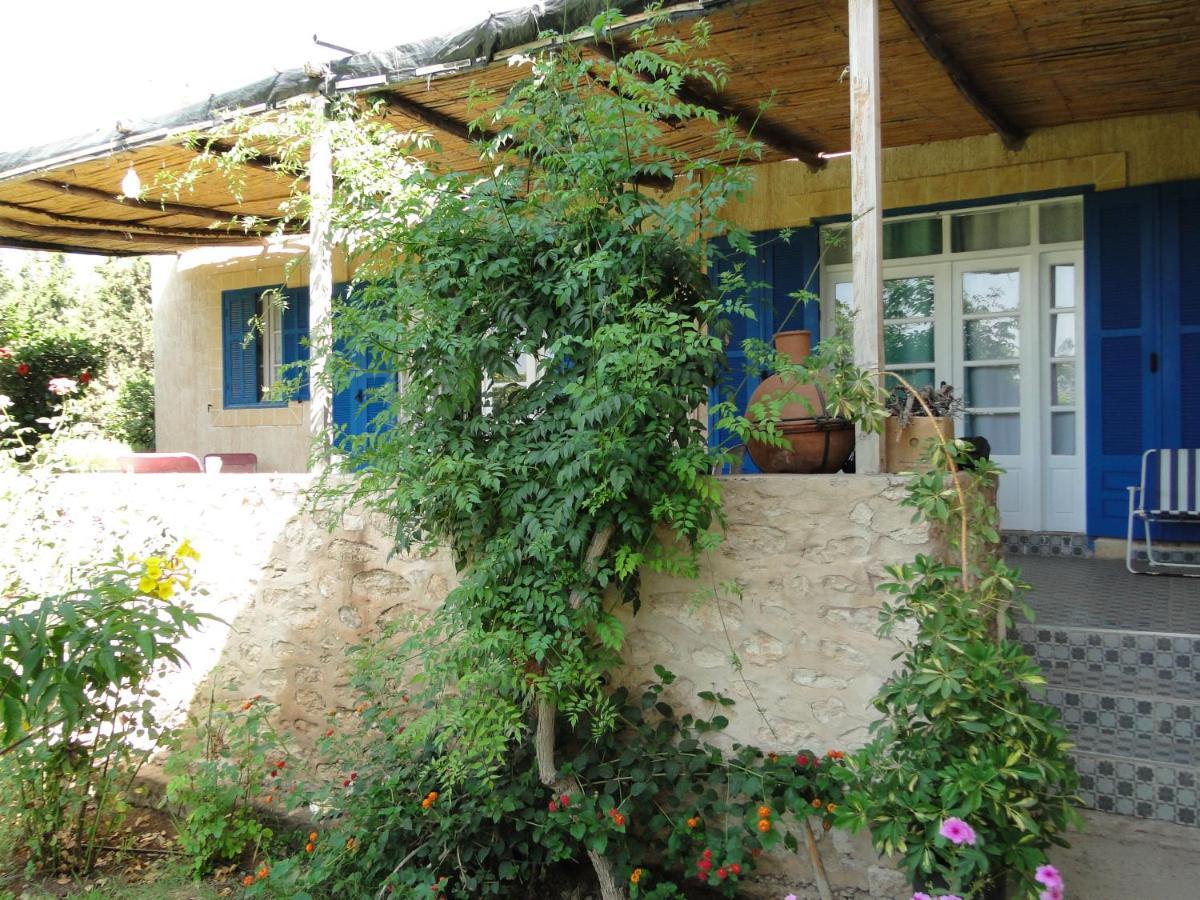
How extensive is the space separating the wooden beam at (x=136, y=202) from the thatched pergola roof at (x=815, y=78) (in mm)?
25

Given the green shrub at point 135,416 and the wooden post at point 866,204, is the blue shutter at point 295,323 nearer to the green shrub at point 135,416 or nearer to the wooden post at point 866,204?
the green shrub at point 135,416

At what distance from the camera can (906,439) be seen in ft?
10.3

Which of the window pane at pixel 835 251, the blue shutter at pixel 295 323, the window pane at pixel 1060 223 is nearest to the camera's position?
the window pane at pixel 1060 223

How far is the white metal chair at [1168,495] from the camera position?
505 cm

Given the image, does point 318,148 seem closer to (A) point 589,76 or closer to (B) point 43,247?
(A) point 589,76

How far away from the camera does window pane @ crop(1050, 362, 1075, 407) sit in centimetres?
580

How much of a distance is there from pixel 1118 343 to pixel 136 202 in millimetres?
6675

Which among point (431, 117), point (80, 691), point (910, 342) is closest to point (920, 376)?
point (910, 342)

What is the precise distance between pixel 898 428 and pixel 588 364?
1062mm

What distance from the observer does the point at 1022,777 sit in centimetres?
235

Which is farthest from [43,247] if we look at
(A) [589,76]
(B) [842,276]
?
(B) [842,276]

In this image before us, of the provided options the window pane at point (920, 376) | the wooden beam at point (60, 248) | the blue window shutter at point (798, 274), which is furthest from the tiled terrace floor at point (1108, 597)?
the wooden beam at point (60, 248)

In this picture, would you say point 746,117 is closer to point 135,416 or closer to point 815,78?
point 815,78

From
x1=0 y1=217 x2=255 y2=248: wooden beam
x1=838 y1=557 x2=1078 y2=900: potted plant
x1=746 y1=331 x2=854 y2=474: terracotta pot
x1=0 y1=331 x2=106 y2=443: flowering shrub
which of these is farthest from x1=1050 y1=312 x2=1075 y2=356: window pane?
x1=0 y1=331 x2=106 y2=443: flowering shrub
